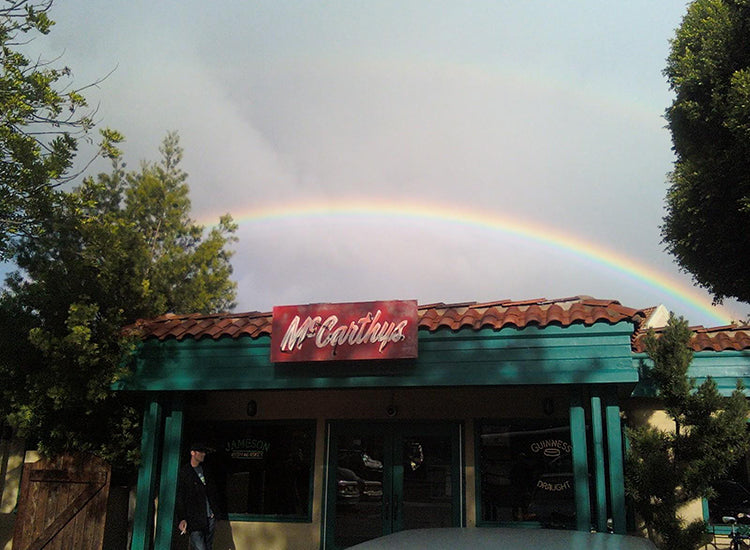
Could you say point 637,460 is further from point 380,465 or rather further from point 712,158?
point 712,158

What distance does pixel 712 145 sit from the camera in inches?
502

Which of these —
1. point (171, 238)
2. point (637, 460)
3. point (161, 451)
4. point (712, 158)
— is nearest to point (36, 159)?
point (161, 451)

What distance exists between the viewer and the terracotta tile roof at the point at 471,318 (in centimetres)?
757

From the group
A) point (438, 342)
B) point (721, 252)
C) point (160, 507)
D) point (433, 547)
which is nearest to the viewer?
point (433, 547)

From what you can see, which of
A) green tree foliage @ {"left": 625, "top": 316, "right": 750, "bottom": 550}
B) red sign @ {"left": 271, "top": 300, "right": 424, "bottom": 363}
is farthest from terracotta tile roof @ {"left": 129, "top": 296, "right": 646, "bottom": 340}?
green tree foliage @ {"left": 625, "top": 316, "right": 750, "bottom": 550}

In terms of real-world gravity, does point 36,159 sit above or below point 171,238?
below

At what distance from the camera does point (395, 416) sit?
9.98 metres

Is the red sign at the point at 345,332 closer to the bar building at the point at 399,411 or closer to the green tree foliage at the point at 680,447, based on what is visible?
the bar building at the point at 399,411

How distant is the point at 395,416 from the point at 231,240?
52.8 feet

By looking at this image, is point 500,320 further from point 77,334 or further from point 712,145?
point 712,145

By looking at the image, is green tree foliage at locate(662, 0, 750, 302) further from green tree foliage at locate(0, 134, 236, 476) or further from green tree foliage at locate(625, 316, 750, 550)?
green tree foliage at locate(0, 134, 236, 476)

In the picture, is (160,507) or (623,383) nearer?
(623,383)

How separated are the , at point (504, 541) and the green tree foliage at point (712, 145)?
31.7 feet

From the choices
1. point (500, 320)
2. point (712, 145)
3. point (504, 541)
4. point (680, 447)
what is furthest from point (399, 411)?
point (712, 145)
